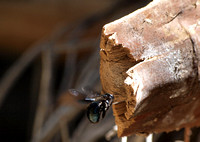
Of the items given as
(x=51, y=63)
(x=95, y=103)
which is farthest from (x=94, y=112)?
(x=51, y=63)

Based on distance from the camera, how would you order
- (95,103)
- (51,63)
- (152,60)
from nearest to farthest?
(152,60) < (95,103) < (51,63)

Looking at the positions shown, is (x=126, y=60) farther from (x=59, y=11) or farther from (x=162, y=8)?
(x=59, y=11)

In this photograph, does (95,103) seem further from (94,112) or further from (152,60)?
(152,60)

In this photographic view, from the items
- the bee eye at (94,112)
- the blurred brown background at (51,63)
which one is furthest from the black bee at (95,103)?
the blurred brown background at (51,63)

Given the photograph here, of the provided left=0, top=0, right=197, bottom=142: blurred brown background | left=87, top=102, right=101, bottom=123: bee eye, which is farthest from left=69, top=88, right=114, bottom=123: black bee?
left=0, top=0, right=197, bottom=142: blurred brown background

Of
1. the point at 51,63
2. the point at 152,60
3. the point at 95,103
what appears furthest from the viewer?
the point at 51,63

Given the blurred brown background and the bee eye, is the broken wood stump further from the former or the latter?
the blurred brown background

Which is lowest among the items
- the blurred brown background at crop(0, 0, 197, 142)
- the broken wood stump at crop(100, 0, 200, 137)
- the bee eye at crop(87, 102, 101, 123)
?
the blurred brown background at crop(0, 0, 197, 142)
